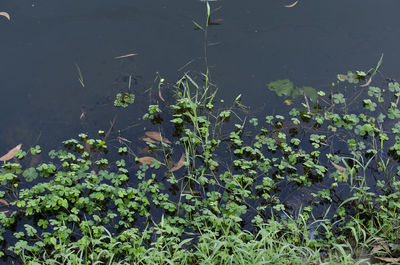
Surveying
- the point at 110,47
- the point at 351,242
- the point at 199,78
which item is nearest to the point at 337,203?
the point at 351,242

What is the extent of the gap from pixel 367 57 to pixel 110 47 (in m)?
2.52

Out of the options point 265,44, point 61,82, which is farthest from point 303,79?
point 61,82

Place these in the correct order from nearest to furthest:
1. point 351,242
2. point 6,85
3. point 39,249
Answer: point 39,249 < point 351,242 < point 6,85

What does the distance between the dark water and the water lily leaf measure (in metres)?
0.08

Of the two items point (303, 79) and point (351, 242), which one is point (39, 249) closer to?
point (351, 242)

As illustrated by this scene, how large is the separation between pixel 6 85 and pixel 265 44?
2.47 metres

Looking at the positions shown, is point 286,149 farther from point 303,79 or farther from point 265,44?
point 265,44

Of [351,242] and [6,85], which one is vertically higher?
[6,85]

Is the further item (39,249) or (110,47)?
(110,47)

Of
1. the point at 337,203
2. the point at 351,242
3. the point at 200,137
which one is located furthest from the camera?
the point at 200,137

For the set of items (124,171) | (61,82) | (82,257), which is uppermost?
(61,82)

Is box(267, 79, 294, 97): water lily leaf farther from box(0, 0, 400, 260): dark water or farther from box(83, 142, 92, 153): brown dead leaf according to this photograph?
box(83, 142, 92, 153): brown dead leaf

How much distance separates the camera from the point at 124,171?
3223mm

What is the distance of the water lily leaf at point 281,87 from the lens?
12.6 feet
